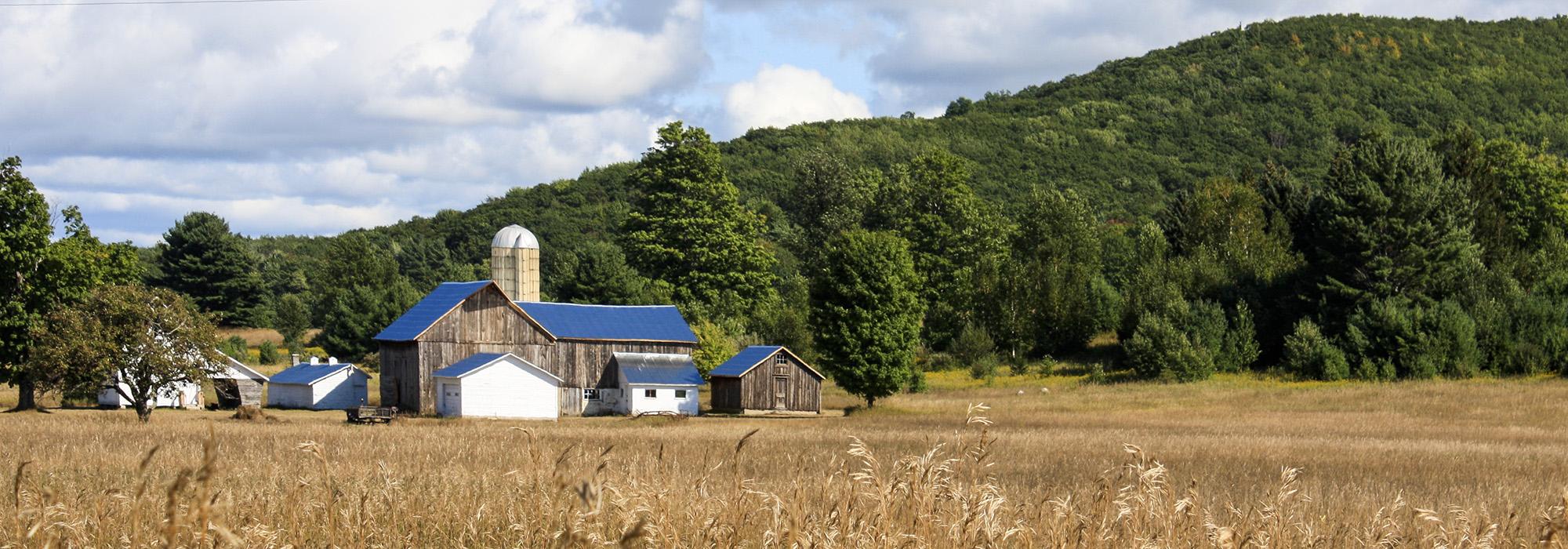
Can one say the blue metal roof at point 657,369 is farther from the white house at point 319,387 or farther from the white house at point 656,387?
the white house at point 319,387

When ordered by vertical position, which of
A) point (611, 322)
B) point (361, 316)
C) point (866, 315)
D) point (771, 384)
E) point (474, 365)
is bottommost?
point (771, 384)

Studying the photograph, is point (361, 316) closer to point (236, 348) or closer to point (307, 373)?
point (236, 348)

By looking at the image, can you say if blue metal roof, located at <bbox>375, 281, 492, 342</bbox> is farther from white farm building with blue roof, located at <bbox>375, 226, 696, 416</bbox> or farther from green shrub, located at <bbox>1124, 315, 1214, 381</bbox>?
green shrub, located at <bbox>1124, 315, 1214, 381</bbox>

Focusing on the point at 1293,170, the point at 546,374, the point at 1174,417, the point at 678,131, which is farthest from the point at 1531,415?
the point at 1293,170

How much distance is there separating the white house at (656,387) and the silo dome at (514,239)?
974cm

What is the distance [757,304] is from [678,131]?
14.0 m

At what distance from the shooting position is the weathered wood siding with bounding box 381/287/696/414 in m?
54.9

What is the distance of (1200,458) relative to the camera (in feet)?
92.5

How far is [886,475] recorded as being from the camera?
12164 millimetres

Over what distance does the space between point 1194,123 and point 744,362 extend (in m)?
125

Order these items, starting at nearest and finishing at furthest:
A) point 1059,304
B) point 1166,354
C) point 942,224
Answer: point 1166,354, point 1059,304, point 942,224

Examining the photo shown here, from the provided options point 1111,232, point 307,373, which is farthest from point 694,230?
point 1111,232

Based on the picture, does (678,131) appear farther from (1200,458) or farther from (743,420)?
(1200,458)

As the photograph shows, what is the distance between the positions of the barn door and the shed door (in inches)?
550
